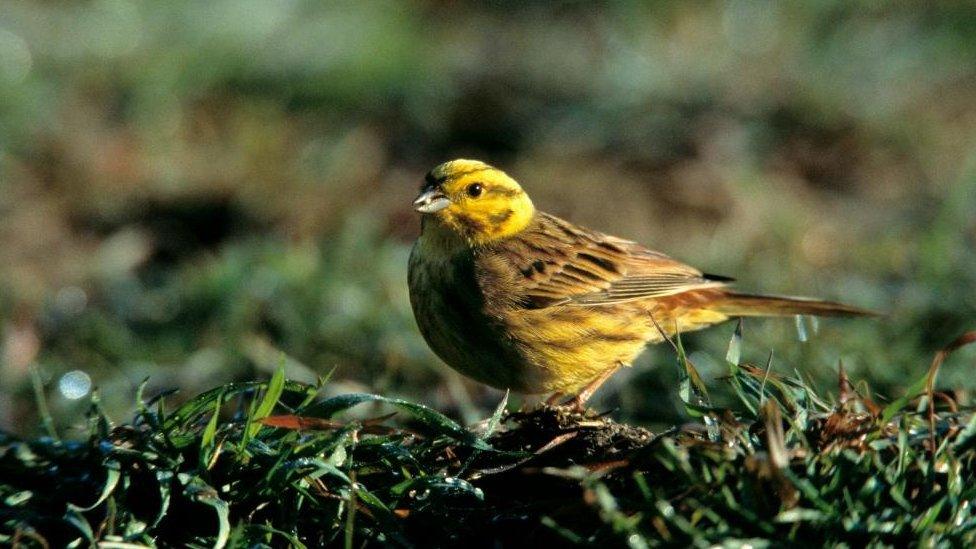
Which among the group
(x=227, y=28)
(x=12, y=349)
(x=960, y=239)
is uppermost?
(x=227, y=28)

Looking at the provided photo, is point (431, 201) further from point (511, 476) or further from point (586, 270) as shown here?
point (511, 476)

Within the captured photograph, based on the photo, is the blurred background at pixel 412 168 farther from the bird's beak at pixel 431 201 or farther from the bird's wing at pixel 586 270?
the bird's beak at pixel 431 201

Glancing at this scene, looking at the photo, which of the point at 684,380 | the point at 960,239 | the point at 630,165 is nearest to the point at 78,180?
the point at 630,165

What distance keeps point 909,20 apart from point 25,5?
22.4 ft

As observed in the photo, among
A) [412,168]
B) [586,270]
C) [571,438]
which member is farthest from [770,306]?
[412,168]

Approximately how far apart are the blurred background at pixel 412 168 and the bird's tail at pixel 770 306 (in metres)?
0.33

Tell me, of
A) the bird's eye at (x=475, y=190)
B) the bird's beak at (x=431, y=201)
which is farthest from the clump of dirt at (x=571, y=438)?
the bird's eye at (x=475, y=190)

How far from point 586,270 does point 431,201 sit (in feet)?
2.37

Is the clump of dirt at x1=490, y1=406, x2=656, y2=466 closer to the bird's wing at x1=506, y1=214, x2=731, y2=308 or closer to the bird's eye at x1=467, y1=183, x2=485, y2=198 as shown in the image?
the bird's wing at x1=506, y1=214, x2=731, y2=308

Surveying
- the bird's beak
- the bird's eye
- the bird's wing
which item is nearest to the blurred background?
the bird's wing

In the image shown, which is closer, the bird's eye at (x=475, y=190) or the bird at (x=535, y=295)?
the bird at (x=535, y=295)

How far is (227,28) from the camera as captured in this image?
33.0ft

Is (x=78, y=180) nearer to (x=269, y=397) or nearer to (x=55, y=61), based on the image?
(x=55, y=61)

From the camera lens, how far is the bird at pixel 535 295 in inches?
186
